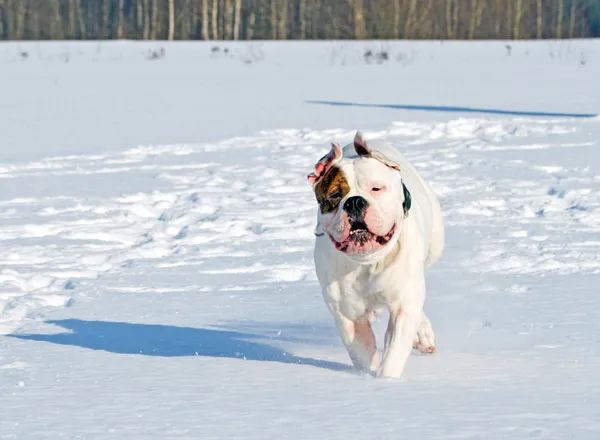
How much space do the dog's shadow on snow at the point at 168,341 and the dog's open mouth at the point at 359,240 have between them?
0.70 metres

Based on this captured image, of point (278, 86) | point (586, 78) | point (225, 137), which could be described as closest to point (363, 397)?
point (225, 137)

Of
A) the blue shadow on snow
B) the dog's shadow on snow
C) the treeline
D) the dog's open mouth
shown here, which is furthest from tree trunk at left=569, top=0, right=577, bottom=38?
the dog's open mouth

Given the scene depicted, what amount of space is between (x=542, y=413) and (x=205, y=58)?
1008 inches

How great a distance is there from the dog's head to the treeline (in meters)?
47.3

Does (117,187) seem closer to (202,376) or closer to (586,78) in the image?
(202,376)

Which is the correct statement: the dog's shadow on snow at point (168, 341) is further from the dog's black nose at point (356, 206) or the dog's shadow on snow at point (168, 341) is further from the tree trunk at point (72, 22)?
the tree trunk at point (72, 22)

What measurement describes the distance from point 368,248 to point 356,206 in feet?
0.50

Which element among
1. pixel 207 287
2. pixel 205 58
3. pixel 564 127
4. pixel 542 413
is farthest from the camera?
pixel 205 58

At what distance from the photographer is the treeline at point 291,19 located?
5181 cm

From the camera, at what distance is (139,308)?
5340 mm

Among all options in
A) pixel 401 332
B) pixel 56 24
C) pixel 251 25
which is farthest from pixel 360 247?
pixel 56 24

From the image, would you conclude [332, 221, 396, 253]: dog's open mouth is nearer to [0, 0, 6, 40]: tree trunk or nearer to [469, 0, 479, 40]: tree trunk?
[469, 0, 479, 40]: tree trunk

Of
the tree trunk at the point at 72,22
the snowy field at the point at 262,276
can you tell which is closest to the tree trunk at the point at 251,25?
the tree trunk at the point at 72,22

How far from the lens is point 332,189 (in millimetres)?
3506
